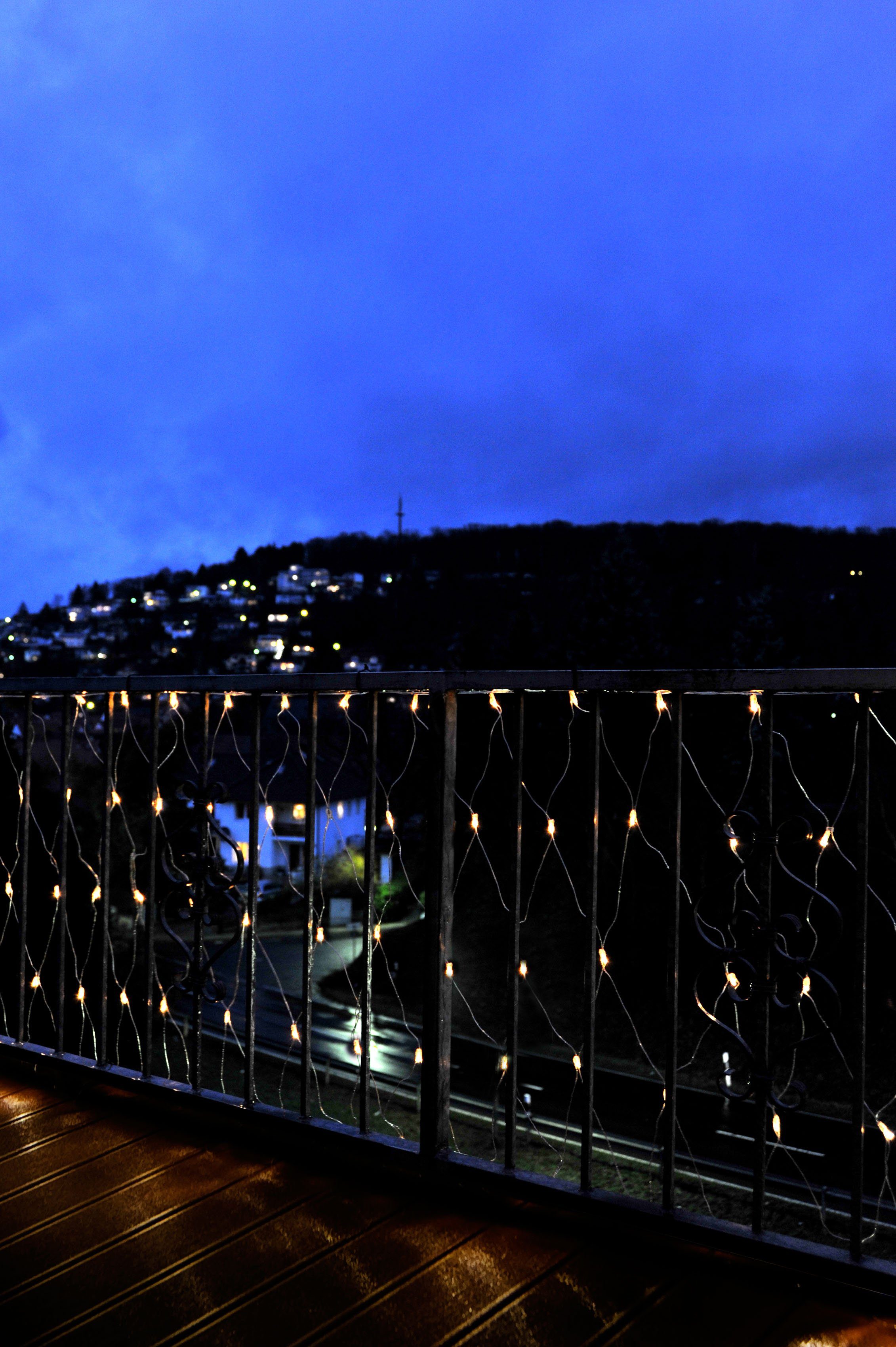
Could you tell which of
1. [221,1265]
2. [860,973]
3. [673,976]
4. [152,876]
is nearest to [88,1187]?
[221,1265]

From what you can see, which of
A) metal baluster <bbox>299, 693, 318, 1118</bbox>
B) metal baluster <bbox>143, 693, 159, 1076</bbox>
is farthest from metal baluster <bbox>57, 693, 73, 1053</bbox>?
metal baluster <bbox>299, 693, 318, 1118</bbox>

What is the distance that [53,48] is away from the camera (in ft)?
43.4

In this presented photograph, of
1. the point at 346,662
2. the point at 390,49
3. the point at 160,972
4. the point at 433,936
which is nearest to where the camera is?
the point at 433,936

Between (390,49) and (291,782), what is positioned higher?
(390,49)

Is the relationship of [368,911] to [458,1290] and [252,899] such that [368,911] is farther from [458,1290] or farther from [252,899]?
[458,1290]

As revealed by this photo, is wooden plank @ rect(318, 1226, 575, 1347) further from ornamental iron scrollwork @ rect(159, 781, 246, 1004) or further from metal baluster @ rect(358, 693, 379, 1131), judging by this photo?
ornamental iron scrollwork @ rect(159, 781, 246, 1004)

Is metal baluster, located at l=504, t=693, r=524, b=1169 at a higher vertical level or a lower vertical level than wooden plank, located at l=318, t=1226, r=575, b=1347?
higher

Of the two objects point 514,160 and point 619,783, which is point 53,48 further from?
point 514,160

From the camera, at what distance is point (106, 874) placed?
2523mm

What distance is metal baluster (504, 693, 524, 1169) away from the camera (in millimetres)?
1893

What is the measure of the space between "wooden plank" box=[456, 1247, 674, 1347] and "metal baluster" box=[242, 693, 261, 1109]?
792 mm

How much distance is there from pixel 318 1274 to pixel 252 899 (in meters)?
0.83

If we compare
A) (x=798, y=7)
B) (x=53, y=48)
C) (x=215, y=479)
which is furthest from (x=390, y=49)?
(x=215, y=479)

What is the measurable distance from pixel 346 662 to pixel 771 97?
87.7 ft
